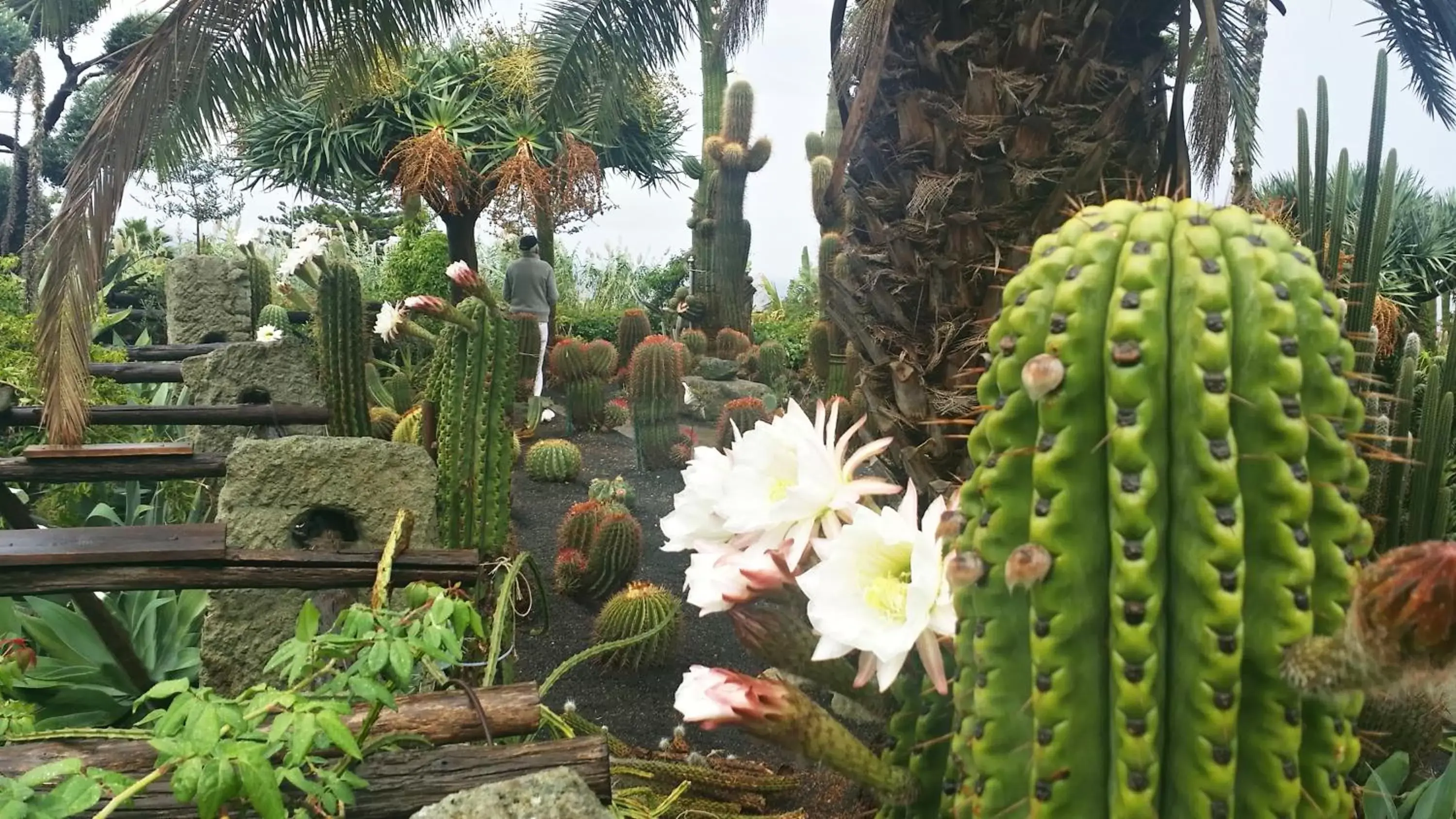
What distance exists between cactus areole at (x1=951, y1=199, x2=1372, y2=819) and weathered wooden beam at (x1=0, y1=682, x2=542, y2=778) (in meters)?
1.14

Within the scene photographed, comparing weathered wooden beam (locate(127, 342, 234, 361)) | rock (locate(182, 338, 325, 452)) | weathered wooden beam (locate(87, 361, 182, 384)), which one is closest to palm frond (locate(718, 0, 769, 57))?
rock (locate(182, 338, 325, 452))

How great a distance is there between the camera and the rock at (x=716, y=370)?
1040cm

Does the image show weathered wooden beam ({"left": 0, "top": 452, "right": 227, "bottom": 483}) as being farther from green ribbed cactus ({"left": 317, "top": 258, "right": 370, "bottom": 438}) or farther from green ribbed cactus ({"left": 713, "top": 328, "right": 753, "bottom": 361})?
green ribbed cactus ({"left": 713, "top": 328, "right": 753, "bottom": 361})

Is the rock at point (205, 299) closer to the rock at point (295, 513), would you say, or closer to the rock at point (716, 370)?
the rock at point (716, 370)

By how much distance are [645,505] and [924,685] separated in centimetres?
599

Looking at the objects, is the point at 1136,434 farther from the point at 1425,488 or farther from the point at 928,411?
the point at 1425,488

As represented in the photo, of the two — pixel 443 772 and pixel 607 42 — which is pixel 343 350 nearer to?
pixel 607 42

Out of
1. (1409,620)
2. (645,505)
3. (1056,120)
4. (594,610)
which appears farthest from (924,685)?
(645,505)

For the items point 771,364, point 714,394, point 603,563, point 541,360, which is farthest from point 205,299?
point 603,563

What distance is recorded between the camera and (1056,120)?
69.3 inches

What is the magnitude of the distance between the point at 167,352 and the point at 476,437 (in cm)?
391

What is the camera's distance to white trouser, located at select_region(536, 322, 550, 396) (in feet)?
30.9

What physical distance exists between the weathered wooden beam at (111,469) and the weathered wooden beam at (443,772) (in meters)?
2.21

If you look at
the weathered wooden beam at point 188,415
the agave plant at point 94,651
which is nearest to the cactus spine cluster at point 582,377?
the weathered wooden beam at point 188,415
